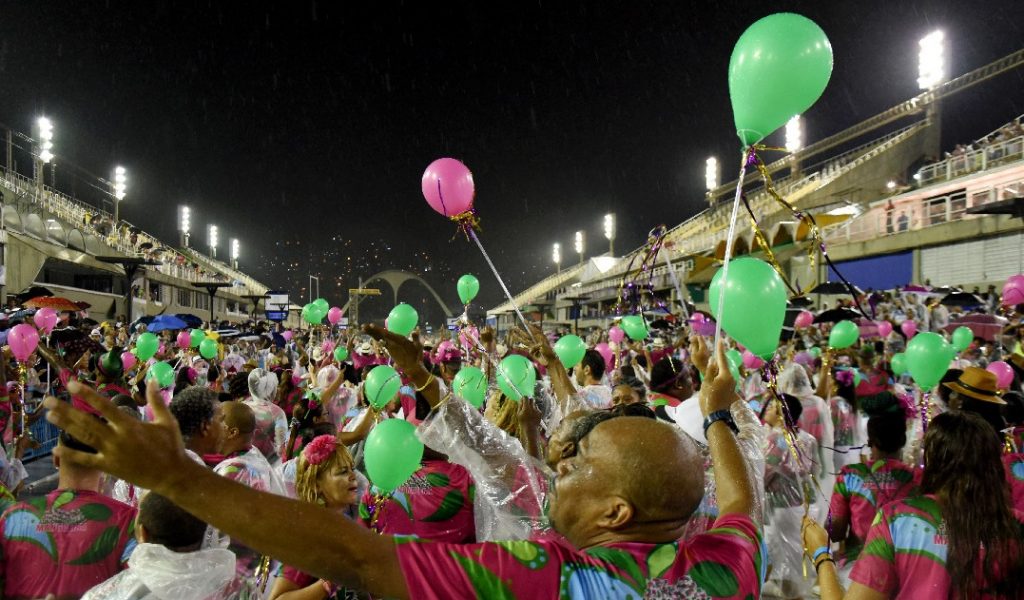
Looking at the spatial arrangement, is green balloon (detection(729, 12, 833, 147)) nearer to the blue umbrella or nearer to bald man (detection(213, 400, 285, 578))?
bald man (detection(213, 400, 285, 578))

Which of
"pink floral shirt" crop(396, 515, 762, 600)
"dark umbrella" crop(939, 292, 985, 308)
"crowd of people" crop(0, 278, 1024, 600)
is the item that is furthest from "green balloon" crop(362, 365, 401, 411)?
"dark umbrella" crop(939, 292, 985, 308)

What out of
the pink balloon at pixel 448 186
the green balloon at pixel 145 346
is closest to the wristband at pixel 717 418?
the pink balloon at pixel 448 186

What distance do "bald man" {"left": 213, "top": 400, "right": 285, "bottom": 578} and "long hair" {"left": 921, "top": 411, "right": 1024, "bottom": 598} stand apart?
235cm

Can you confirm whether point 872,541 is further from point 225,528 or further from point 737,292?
point 225,528

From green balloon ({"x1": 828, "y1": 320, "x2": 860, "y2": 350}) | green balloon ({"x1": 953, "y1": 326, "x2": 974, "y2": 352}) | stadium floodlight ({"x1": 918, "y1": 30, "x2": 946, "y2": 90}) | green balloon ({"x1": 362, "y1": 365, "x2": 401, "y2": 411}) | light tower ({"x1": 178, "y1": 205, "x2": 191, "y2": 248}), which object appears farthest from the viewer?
light tower ({"x1": 178, "y1": 205, "x2": 191, "y2": 248})

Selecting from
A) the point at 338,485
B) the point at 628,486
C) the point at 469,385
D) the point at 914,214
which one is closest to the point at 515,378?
the point at 469,385

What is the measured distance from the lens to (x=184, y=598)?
5.91 feet

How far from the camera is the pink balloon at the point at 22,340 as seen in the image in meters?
Answer: 6.14

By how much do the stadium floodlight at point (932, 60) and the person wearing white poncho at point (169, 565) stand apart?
39.8 m

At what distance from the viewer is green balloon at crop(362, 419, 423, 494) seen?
2514 millimetres

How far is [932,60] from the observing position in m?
32.8

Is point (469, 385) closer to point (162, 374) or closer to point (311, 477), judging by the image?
point (311, 477)

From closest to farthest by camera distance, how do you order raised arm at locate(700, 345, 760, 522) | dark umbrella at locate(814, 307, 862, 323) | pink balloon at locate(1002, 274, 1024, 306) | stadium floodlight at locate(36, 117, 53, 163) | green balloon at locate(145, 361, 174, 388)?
raised arm at locate(700, 345, 760, 522) < green balloon at locate(145, 361, 174, 388) < dark umbrella at locate(814, 307, 862, 323) < pink balloon at locate(1002, 274, 1024, 306) < stadium floodlight at locate(36, 117, 53, 163)

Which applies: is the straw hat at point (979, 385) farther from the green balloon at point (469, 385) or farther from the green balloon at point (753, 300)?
the green balloon at point (469, 385)
